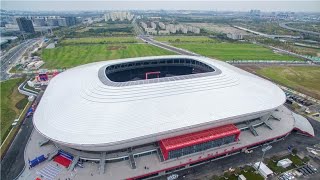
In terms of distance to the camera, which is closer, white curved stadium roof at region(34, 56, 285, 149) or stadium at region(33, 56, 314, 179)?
white curved stadium roof at region(34, 56, 285, 149)

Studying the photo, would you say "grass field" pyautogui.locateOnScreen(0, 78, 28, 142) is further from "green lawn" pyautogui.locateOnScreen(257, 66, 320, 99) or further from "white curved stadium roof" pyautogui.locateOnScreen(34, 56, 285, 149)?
"green lawn" pyautogui.locateOnScreen(257, 66, 320, 99)

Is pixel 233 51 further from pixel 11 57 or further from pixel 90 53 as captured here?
pixel 11 57

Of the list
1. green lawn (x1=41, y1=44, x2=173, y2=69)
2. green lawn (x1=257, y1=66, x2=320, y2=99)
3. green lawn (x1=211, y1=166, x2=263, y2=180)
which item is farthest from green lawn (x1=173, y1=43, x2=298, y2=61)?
green lawn (x1=211, y1=166, x2=263, y2=180)

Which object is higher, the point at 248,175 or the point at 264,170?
the point at 264,170

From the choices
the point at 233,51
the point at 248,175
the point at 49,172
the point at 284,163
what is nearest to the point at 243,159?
the point at 248,175

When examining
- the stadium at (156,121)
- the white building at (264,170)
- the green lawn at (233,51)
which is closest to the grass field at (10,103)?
the stadium at (156,121)

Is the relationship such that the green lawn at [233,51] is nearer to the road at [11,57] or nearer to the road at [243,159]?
Result: the road at [243,159]

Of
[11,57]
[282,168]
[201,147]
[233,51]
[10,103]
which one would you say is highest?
[201,147]
